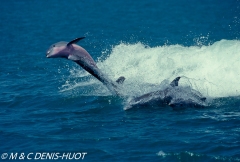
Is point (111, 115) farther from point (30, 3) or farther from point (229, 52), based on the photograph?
point (30, 3)

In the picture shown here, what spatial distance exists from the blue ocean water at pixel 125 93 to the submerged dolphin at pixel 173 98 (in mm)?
319

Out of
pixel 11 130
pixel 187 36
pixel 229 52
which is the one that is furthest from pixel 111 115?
pixel 187 36

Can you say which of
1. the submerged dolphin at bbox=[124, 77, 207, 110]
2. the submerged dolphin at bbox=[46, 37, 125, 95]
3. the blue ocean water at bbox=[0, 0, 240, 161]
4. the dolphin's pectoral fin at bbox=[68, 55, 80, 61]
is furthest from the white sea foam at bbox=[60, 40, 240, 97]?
the dolphin's pectoral fin at bbox=[68, 55, 80, 61]

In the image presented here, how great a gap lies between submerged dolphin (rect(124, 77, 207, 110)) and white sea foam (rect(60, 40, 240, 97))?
2.87 ft

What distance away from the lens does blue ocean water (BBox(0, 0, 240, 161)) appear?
16500 mm

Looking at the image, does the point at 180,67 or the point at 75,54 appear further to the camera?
the point at 180,67

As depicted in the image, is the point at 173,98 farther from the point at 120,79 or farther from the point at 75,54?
the point at 75,54

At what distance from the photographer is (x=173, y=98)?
65.5 ft

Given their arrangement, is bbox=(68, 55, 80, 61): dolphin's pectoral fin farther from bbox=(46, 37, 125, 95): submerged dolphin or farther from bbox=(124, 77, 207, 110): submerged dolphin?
bbox=(124, 77, 207, 110): submerged dolphin

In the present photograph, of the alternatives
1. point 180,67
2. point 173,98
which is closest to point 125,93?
Result: point 173,98

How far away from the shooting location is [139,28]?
4519cm

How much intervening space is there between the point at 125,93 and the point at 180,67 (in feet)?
18.7

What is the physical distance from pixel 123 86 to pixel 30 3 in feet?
155

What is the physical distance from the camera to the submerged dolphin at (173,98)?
65.0ft
